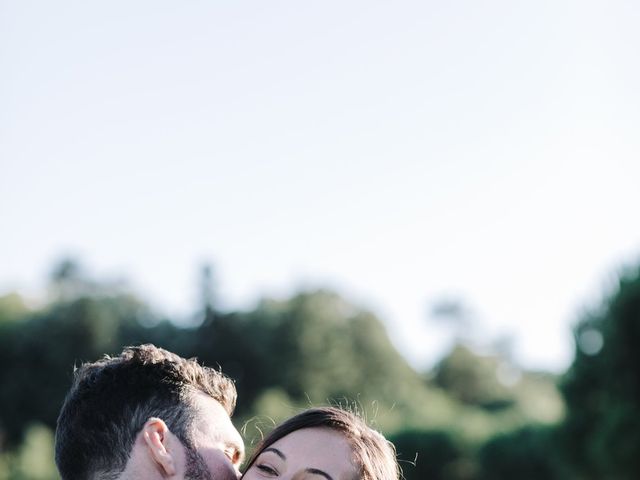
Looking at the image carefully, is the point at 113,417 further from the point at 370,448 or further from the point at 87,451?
the point at 370,448

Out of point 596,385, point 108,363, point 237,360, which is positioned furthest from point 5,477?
point 108,363

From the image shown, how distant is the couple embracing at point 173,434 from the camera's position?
10.9 feet

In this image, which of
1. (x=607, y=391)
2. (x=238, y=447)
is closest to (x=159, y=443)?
Result: (x=238, y=447)

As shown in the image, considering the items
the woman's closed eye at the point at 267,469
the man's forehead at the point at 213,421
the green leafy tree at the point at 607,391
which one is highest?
the man's forehead at the point at 213,421

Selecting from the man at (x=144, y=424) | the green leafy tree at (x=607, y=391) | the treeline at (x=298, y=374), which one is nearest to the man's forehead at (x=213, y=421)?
the man at (x=144, y=424)

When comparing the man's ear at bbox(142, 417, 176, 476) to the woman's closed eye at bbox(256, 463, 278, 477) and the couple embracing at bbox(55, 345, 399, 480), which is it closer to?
the couple embracing at bbox(55, 345, 399, 480)

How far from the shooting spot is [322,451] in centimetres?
360

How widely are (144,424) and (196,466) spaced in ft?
0.92

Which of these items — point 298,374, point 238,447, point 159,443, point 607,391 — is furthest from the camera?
point 298,374

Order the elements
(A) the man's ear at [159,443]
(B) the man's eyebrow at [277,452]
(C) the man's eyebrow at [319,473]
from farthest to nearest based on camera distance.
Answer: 1. (B) the man's eyebrow at [277,452]
2. (C) the man's eyebrow at [319,473]
3. (A) the man's ear at [159,443]

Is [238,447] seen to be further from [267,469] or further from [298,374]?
[298,374]

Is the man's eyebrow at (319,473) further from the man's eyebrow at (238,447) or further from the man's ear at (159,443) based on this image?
the man's ear at (159,443)

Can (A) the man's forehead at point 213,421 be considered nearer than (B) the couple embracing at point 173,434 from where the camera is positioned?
No

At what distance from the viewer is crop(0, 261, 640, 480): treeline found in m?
37.1
